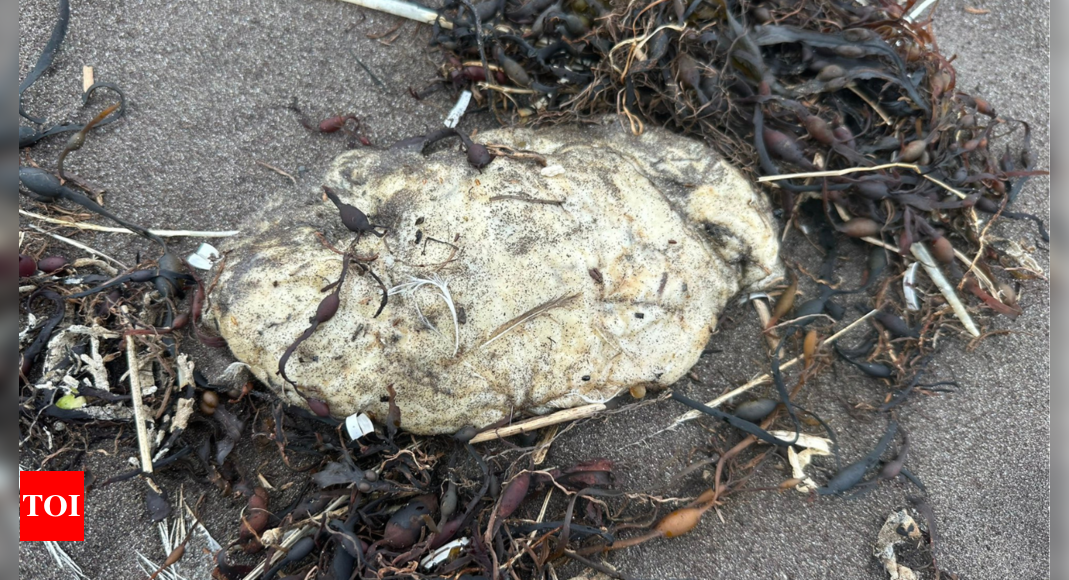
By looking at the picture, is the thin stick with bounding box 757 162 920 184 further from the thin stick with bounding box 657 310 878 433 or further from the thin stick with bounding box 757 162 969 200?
the thin stick with bounding box 657 310 878 433

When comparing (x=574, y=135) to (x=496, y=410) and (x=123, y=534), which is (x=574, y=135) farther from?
(x=123, y=534)

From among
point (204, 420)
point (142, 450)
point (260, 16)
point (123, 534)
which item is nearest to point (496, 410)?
point (204, 420)

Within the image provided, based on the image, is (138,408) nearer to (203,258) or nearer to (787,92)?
(203,258)

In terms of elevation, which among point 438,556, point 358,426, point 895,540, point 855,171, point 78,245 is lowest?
point 895,540

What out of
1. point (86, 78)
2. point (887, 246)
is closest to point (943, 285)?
point (887, 246)

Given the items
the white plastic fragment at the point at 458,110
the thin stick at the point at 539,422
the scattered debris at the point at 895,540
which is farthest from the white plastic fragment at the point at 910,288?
the white plastic fragment at the point at 458,110

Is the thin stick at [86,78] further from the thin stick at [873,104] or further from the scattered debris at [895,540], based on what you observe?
the scattered debris at [895,540]

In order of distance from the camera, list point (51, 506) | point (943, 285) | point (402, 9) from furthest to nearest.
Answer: point (402, 9)
point (943, 285)
point (51, 506)
